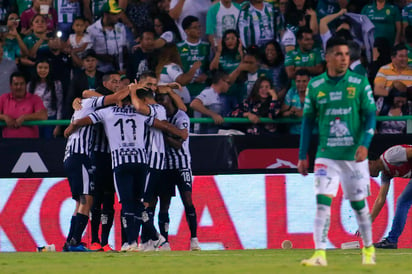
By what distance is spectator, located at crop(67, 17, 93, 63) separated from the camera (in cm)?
1864

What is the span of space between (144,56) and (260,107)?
2433 millimetres

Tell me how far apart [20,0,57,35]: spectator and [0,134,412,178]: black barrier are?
2714 mm

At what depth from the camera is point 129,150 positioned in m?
14.2

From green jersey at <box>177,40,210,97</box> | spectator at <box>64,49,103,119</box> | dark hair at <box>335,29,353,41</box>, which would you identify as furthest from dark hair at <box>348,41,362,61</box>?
spectator at <box>64,49,103,119</box>

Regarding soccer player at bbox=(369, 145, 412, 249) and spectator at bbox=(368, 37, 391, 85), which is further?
spectator at bbox=(368, 37, 391, 85)

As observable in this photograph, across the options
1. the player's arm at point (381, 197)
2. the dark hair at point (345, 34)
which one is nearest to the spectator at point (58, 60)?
the dark hair at point (345, 34)

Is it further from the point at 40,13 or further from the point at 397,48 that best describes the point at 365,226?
the point at 40,13

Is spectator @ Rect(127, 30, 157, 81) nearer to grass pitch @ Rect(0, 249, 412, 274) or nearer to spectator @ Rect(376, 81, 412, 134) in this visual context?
spectator @ Rect(376, 81, 412, 134)

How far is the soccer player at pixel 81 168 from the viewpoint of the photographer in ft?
47.4

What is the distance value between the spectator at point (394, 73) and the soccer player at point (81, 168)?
214 inches

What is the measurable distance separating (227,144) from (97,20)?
12.4 feet

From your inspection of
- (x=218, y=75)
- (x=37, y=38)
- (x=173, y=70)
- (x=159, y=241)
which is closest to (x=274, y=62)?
(x=218, y=75)

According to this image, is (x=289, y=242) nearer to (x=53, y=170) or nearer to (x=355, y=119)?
(x=53, y=170)

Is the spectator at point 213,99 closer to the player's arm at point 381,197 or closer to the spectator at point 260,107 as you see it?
the spectator at point 260,107
